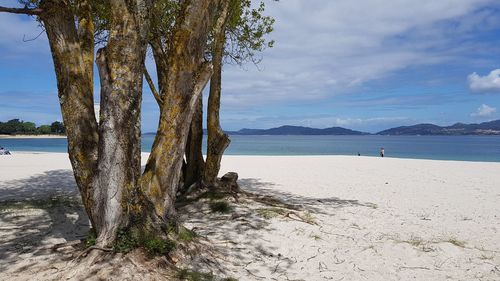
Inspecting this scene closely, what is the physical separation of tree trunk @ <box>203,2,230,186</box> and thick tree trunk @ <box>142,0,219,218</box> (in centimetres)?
438

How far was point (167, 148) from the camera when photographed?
6.75 metres

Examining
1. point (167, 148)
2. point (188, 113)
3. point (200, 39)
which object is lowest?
point (167, 148)

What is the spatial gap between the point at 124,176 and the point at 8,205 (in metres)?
7.36

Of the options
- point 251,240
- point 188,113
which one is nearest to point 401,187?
point 251,240

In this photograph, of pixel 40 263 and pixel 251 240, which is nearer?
pixel 40 263

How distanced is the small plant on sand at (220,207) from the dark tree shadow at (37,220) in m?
3.24

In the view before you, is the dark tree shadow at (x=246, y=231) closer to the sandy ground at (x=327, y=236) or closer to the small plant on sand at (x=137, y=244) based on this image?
the sandy ground at (x=327, y=236)

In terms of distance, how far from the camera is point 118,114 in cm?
625

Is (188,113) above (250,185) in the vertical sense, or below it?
above

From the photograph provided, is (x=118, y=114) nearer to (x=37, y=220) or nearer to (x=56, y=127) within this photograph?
(x=37, y=220)

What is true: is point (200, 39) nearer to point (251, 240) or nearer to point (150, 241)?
point (150, 241)

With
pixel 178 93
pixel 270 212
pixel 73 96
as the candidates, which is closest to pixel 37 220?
pixel 73 96

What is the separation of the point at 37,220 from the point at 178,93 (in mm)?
6135

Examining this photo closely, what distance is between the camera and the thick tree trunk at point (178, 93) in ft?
21.6
